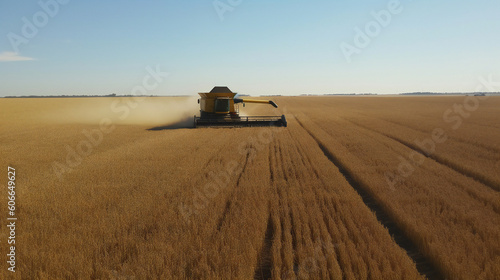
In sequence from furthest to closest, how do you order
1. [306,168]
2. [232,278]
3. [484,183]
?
[306,168] < [484,183] < [232,278]

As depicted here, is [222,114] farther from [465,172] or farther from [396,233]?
[396,233]

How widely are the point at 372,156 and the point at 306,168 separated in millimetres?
3696

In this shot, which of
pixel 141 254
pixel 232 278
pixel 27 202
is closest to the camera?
pixel 232 278

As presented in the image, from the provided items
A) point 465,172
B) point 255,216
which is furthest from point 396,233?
point 465,172

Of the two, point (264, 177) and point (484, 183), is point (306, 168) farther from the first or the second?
point (484, 183)

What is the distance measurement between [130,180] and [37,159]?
5785mm

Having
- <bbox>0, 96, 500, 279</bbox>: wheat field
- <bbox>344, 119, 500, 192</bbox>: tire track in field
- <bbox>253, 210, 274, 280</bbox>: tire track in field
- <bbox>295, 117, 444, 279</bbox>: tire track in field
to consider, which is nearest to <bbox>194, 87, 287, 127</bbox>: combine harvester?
<bbox>0, 96, 500, 279</bbox>: wheat field

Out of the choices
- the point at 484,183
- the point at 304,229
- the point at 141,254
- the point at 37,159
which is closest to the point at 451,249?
the point at 304,229

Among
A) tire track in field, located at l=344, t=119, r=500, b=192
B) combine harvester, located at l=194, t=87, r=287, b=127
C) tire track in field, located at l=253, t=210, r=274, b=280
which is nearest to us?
tire track in field, located at l=253, t=210, r=274, b=280

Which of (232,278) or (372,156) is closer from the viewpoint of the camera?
(232,278)

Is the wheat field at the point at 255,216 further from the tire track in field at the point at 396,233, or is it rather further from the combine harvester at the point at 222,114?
the combine harvester at the point at 222,114

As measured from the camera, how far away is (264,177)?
9531 mm

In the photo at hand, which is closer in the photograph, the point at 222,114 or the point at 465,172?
the point at 465,172

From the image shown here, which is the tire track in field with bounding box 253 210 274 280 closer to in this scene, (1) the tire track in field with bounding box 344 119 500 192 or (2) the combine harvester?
(1) the tire track in field with bounding box 344 119 500 192
